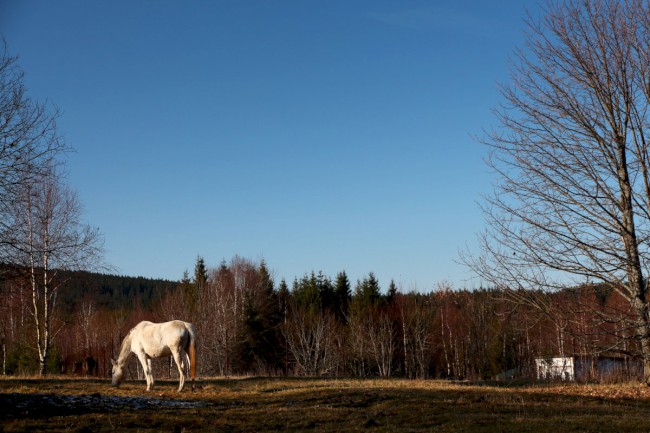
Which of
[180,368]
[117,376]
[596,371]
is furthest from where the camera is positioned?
[596,371]

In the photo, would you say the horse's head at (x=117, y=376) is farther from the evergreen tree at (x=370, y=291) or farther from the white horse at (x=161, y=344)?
the evergreen tree at (x=370, y=291)

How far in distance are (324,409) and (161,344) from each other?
6.82 meters

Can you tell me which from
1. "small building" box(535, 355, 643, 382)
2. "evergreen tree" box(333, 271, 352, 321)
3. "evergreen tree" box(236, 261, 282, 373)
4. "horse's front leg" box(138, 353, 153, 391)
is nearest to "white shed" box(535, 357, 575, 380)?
"small building" box(535, 355, 643, 382)

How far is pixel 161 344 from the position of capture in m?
17.7

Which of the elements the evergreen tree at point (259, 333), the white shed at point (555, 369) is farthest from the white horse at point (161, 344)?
the evergreen tree at point (259, 333)

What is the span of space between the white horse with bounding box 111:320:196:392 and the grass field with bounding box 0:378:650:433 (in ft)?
2.09

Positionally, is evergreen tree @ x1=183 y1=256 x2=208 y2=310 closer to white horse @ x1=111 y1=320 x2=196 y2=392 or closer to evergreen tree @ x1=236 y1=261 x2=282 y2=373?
evergreen tree @ x1=236 y1=261 x2=282 y2=373

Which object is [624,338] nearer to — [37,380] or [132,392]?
[132,392]

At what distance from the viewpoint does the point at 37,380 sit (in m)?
18.0

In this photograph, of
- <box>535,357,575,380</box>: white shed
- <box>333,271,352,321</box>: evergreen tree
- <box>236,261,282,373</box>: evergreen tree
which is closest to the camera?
<box>535,357,575,380</box>: white shed

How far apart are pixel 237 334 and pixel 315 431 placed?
41.7 meters

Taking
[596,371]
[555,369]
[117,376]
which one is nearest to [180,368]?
[117,376]

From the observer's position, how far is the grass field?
1046 cm

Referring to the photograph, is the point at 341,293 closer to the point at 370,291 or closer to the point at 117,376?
the point at 370,291
